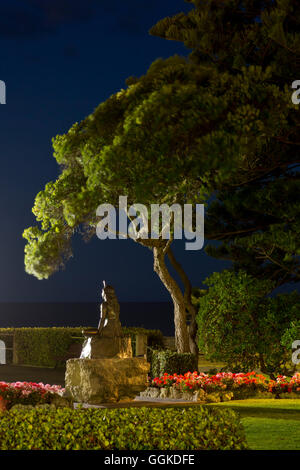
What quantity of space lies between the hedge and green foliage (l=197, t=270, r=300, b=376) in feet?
27.3

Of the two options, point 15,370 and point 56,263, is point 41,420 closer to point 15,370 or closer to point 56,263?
point 56,263

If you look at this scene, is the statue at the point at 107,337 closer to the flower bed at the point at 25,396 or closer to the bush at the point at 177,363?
the flower bed at the point at 25,396

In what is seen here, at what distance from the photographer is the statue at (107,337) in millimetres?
12039

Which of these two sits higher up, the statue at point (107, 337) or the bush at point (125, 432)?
the statue at point (107, 337)

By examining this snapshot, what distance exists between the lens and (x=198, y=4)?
452 inches

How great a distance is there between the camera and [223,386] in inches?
500

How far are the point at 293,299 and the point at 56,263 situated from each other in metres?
5.62

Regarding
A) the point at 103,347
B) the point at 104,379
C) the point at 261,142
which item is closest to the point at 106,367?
the point at 104,379

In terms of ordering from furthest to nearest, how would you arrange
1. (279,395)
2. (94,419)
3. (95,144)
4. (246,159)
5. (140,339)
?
(140,339) → (279,395) → (246,159) → (95,144) → (94,419)

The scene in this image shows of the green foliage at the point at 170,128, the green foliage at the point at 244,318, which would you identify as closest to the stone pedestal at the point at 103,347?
the green foliage at the point at 244,318

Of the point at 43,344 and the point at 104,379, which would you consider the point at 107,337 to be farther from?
the point at 43,344

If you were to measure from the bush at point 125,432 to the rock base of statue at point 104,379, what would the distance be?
5663mm

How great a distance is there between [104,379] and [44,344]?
32.1 feet

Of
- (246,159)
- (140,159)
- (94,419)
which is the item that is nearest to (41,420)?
(94,419)
